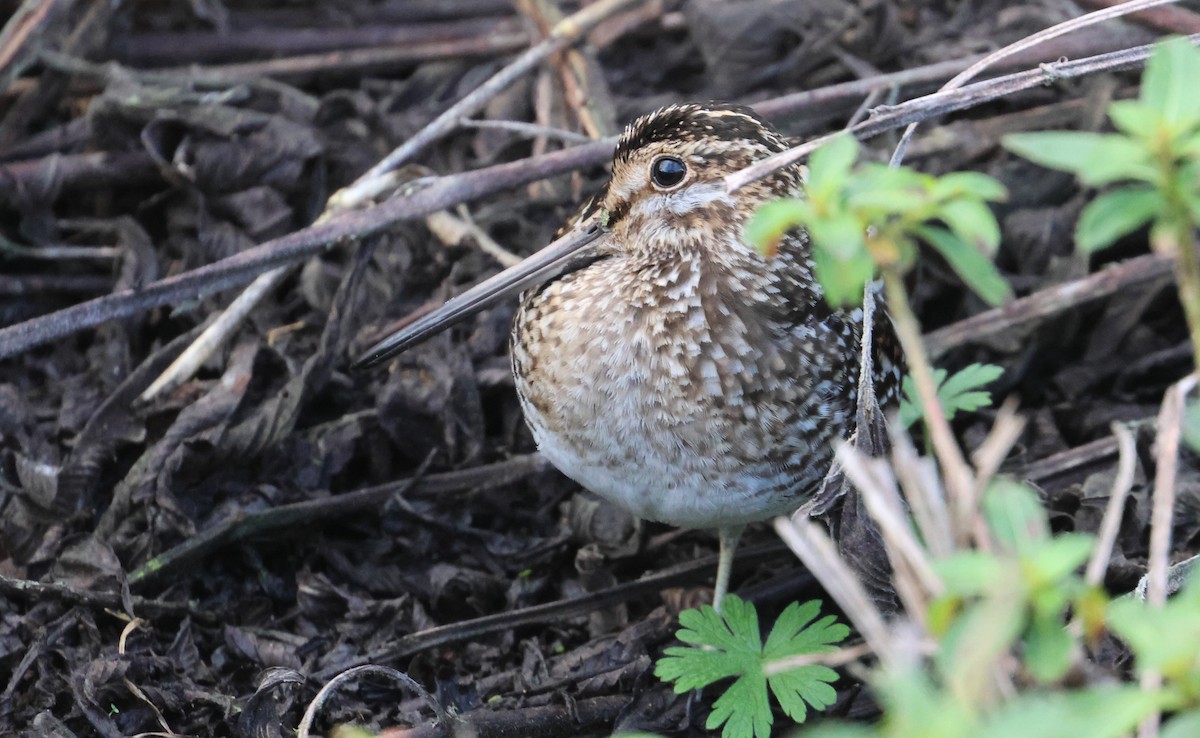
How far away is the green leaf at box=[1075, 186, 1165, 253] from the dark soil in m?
1.46

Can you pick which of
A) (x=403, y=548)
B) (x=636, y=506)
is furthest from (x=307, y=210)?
(x=636, y=506)

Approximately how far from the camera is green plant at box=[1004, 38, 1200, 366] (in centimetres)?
139

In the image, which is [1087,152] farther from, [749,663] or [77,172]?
[77,172]

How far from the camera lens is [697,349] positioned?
8.59ft

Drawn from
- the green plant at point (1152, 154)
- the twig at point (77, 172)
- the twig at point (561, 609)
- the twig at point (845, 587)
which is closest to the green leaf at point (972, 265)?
the green plant at point (1152, 154)

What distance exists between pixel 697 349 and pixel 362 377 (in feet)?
3.92

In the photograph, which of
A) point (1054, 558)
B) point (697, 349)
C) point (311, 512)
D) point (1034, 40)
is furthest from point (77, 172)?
point (1054, 558)

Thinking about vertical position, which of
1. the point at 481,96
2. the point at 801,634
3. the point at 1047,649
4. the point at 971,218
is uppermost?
the point at 971,218

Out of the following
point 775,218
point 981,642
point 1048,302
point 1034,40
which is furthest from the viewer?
point 1048,302

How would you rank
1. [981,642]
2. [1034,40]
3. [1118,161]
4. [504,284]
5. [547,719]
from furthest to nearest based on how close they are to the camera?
[504,284]
[547,719]
[1034,40]
[1118,161]
[981,642]

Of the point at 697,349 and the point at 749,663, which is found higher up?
the point at 697,349

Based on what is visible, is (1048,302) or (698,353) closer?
(698,353)

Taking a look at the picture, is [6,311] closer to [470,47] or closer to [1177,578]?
[470,47]

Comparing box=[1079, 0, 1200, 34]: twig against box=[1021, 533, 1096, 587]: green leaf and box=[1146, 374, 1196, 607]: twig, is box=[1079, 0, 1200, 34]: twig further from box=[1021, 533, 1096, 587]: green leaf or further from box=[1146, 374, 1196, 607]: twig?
box=[1021, 533, 1096, 587]: green leaf
